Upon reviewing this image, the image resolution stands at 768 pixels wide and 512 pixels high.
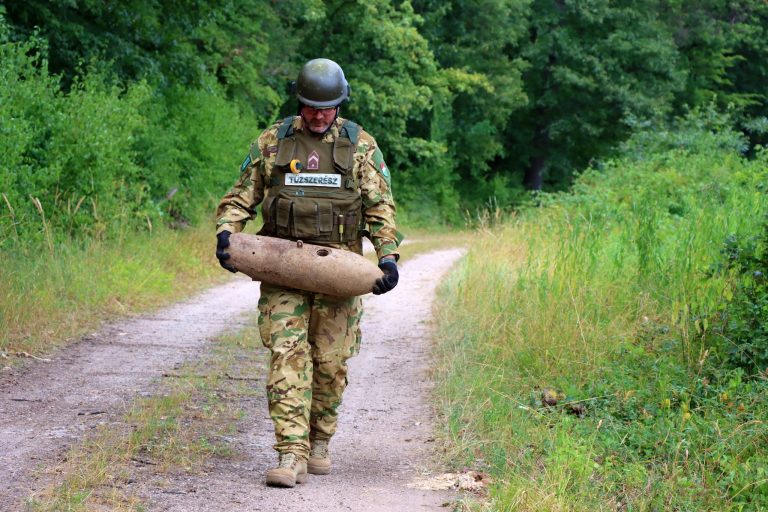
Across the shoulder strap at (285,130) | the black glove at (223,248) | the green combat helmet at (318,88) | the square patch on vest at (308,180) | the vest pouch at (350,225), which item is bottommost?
the black glove at (223,248)

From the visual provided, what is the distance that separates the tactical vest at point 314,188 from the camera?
5426 mm

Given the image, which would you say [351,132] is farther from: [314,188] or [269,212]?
[269,212]

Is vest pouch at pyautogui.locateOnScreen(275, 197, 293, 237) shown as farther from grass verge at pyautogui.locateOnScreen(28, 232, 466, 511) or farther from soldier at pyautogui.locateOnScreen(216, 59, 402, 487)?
grass verge at pyautogui.locateOnScreen(28, 232, 466, 511)

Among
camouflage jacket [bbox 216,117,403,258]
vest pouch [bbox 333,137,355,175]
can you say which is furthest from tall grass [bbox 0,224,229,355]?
vest pouch [bbox 333,137,355,175]

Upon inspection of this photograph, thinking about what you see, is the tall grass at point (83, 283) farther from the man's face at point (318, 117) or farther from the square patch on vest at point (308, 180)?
the man's face at point (318, 117)

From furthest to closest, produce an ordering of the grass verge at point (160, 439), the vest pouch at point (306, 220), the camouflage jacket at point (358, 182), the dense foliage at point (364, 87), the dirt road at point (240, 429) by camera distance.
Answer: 1. the dense foliage at point (364, 87)
2. the camouflage jacket at point (358, 182)
3. the vest pouch at point (306, 220)
4. the dirt road at point (240, 429)
5. the grass verge at point (160, 439)

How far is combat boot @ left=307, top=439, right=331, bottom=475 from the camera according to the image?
5.56m

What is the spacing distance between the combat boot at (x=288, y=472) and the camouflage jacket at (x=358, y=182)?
1.09 meters

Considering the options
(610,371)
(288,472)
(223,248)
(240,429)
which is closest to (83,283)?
(240,429)

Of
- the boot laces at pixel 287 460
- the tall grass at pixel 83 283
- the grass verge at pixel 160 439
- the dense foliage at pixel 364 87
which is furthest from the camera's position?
the dense foliage at pixel 364 87

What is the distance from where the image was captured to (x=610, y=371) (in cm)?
693

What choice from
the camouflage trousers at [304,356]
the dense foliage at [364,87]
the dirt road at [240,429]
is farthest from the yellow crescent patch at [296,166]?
the dense foliage at [364,87]

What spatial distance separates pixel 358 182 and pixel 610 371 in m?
2.38

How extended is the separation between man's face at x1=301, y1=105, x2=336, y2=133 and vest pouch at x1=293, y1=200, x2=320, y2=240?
0.39 metres
